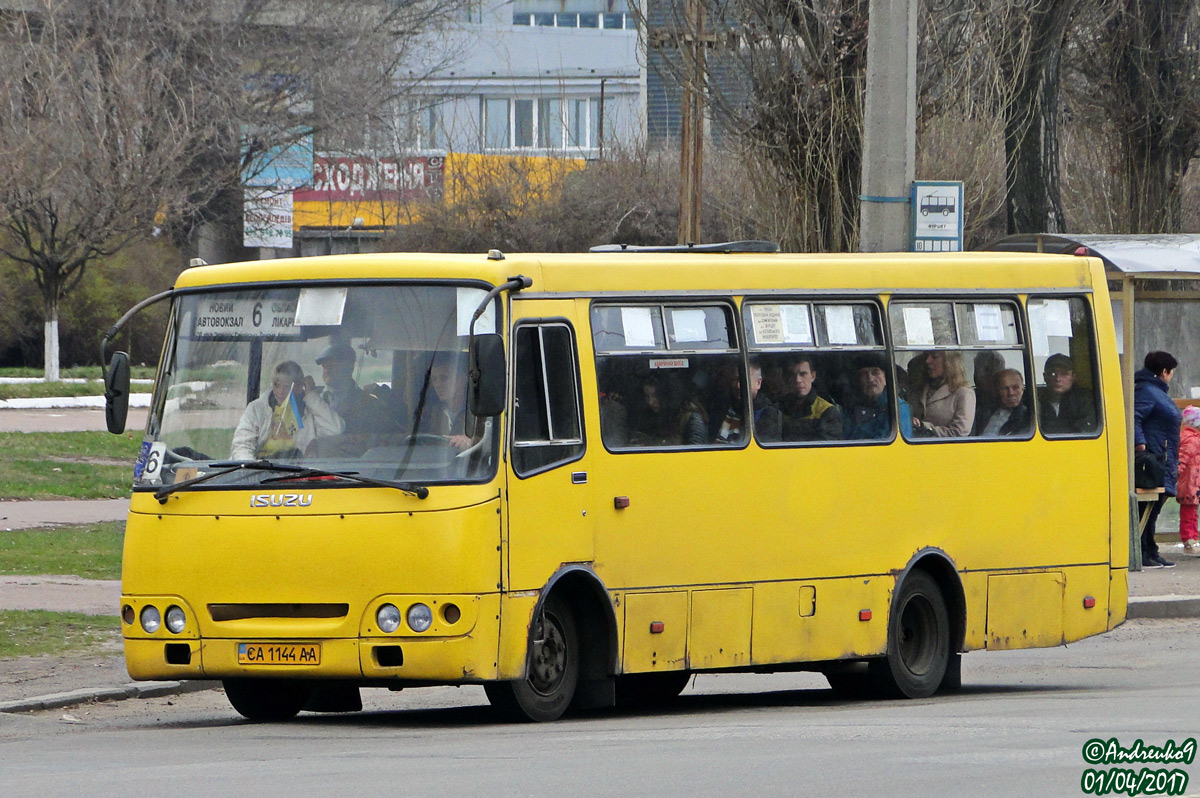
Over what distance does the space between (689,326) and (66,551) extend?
31.9 ft

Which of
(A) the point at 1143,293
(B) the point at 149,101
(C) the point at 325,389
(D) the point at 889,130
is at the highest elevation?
(B) the point at 149,101

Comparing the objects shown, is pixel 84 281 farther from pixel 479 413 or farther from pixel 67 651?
pixel 479 413

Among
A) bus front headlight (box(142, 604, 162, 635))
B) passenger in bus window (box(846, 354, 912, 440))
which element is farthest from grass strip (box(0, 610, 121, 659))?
passenger in bus window (box(846, 354, 912, 440))

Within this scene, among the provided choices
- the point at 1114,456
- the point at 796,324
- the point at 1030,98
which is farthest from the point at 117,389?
the point at 1030,98

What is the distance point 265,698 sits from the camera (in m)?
10.6

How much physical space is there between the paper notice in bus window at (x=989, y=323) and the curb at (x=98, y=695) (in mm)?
5329

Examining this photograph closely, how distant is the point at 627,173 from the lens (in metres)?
46.2

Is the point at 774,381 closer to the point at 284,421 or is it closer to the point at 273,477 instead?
the point at 284,421

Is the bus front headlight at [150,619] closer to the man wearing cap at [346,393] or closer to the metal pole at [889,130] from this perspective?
the man wearing cap at [346,393]

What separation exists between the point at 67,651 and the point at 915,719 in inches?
235

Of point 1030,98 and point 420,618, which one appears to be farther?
point 1030,98

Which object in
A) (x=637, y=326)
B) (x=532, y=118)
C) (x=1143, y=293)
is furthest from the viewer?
(x=532, y=118)

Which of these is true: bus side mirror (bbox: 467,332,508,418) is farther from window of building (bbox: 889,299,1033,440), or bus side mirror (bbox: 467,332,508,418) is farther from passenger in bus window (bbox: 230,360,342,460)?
window of building (bbox: 889,299,1033,440)
